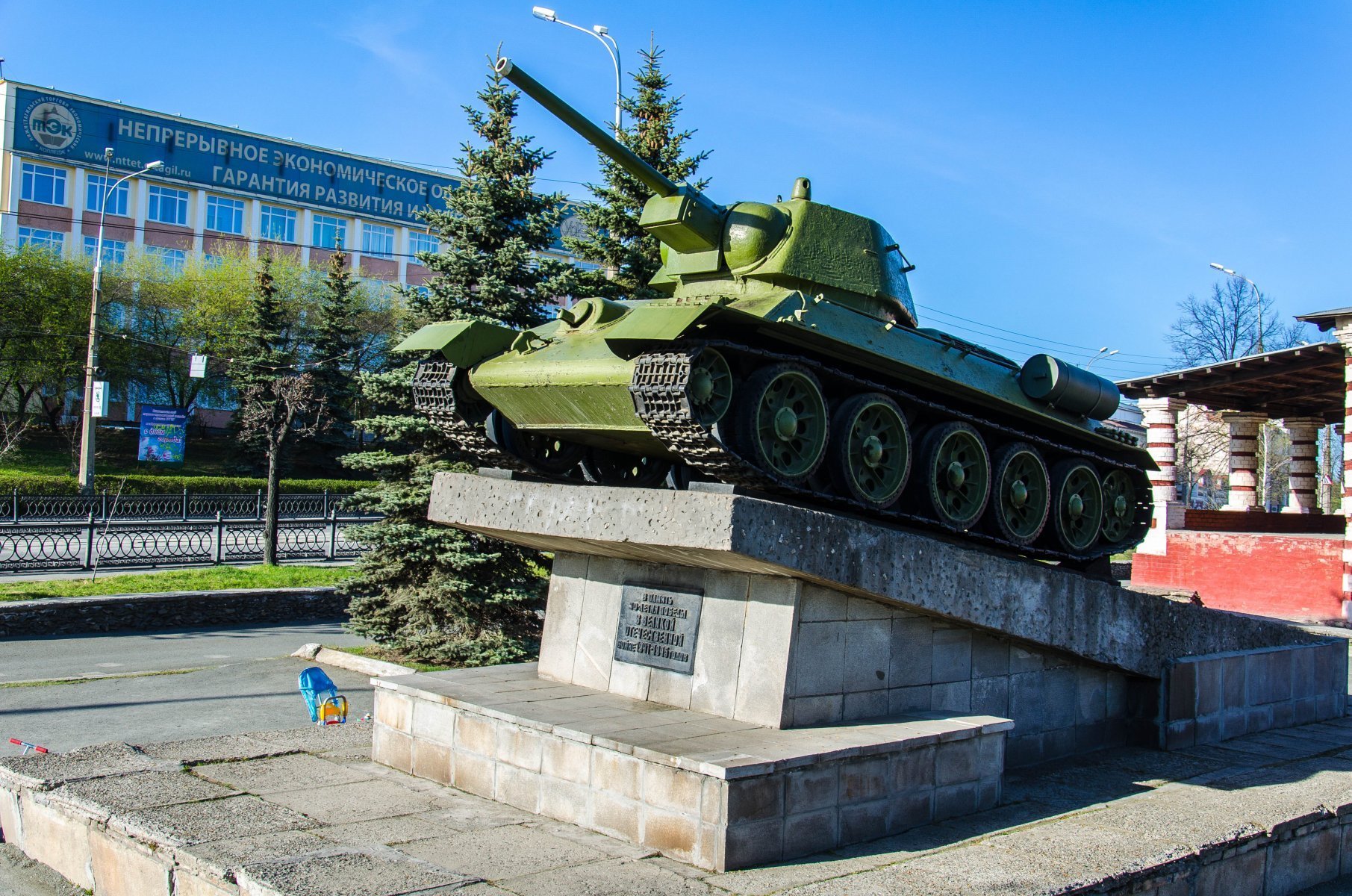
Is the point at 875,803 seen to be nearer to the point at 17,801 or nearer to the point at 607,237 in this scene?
the point at 17,801

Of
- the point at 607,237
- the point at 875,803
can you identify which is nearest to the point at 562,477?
the point at 875,803

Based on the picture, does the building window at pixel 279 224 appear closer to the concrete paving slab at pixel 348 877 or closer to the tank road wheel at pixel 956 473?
the tank road wheel at pixel 956 473

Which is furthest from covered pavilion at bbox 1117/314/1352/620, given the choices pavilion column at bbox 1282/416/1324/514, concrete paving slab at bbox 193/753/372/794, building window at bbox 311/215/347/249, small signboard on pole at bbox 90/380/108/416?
building window at bbox 311/215/347/249

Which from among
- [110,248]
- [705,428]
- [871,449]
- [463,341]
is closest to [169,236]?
[110,248]

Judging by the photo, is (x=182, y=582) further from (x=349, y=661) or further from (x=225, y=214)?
(x=225, y=214)

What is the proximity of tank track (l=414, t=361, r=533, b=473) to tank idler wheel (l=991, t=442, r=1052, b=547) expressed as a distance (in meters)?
4.09

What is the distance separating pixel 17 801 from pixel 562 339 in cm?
463

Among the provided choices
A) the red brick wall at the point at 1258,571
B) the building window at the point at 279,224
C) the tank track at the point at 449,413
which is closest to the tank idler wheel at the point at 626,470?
the tank track at the point at 449,413

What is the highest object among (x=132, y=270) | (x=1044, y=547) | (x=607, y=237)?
(x=132, y=270)

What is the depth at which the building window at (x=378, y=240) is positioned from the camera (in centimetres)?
5831

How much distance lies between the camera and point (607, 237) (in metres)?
17.6

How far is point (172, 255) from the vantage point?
5369 centimetres

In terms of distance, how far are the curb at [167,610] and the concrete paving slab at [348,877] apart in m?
12.1

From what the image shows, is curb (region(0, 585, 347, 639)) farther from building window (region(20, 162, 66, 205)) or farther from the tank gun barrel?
building window (region(20, 162, 66, 205))
